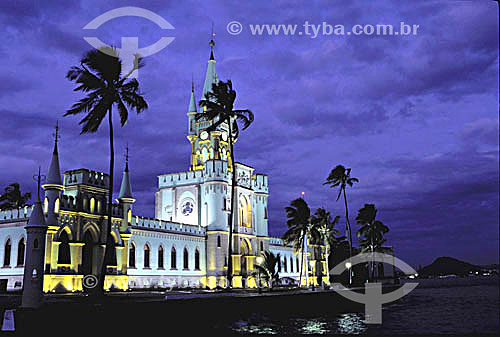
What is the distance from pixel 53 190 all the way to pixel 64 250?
463 cm

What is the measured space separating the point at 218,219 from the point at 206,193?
355cm

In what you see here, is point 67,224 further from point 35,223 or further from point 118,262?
point 35,223

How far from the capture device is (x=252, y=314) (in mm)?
31406

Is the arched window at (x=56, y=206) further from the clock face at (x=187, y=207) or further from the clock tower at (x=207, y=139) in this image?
the clock tower at (x=207, y=139)

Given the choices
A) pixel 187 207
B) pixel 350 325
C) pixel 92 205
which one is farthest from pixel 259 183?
pixel 350 325

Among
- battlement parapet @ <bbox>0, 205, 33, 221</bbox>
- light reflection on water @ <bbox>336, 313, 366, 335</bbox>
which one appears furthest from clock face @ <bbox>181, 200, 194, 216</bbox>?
light reflection on water @ <bbox>336, 313, 366, 335</bbox>

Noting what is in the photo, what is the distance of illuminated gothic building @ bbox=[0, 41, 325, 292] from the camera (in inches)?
1432

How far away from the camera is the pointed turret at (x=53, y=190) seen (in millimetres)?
35006

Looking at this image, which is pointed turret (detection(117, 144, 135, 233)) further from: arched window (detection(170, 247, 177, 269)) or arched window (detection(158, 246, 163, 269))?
arched window (detection(170, 247, 177, 269))

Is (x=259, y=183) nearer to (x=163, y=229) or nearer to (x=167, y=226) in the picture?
(x=167, y=226)

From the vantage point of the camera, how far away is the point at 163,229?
169 feet

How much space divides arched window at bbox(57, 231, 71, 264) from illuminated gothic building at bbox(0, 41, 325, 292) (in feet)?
0.23

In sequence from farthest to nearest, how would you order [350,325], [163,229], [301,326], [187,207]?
[187,207]
[163,229]
[350,325]
[301,326]

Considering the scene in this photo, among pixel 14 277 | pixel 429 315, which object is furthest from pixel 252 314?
pixel 14 277
